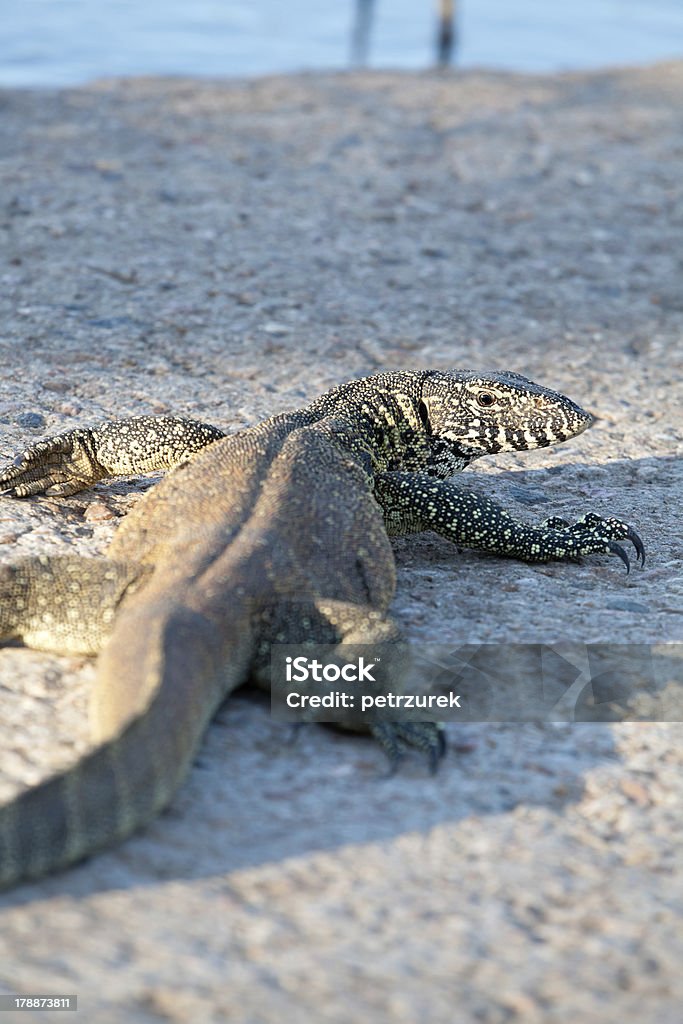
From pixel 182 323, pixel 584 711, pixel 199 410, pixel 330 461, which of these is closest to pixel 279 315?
pixel 182 323

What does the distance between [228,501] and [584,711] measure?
1281 millimetres

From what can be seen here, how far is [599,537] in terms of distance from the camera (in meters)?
4.78

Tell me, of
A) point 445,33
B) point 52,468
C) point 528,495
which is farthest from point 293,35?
point 52,468

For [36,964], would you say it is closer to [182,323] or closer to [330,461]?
[330,461]

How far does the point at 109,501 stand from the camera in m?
5.00

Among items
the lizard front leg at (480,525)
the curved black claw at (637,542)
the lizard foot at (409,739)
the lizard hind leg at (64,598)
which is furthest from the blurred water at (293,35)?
the lizard foot at (409,739)

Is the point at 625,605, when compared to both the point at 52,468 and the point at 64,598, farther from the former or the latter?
the point at 52,468

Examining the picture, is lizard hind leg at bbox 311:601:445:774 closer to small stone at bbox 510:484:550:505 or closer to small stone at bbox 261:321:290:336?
small stone at bbox 510:484:550:505

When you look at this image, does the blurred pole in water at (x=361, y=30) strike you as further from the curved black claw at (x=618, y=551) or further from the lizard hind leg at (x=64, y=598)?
the lizard hind leg at (x=64, y=598)

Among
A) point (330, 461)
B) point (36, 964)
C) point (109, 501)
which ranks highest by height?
point (330, 461)

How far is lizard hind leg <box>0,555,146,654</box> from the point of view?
12.2ft

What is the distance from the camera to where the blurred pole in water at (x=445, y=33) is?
17922 millimetres

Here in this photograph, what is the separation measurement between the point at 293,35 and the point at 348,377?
16.5 m

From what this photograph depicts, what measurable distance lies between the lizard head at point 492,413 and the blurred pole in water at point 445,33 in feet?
48.2
